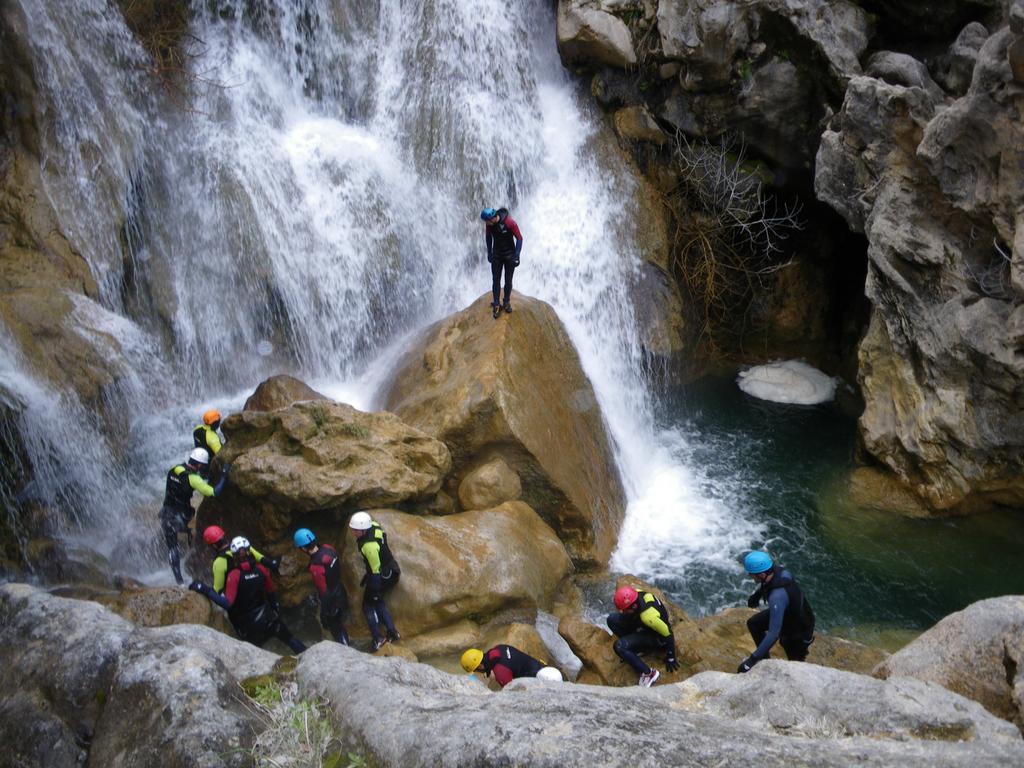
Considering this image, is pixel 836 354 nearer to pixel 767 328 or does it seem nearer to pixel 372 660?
pixel 767 328

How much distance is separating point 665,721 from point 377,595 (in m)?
5.52

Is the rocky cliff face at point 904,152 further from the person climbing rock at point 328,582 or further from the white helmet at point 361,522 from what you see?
the person climbing rock at point 328,582

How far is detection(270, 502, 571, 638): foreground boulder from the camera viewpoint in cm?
909

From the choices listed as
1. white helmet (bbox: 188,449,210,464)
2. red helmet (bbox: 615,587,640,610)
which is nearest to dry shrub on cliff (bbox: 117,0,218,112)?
white helmet (bbox: 188,449,210,464)

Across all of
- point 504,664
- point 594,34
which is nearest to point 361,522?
point 504,664

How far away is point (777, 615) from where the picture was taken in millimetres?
7195

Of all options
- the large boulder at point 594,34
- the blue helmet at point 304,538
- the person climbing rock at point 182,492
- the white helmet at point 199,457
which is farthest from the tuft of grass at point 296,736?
the large boulder at point 594,34

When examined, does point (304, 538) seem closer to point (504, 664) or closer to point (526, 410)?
point (504, 664)

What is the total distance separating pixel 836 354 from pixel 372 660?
15017 millimetres

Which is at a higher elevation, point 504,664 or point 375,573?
point 375,573

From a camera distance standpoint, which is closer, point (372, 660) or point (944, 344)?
point (372, 660)

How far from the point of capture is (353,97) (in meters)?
16.1

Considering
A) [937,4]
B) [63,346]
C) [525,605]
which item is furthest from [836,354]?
[63,346]

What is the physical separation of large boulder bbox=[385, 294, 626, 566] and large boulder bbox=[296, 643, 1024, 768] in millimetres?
5853
